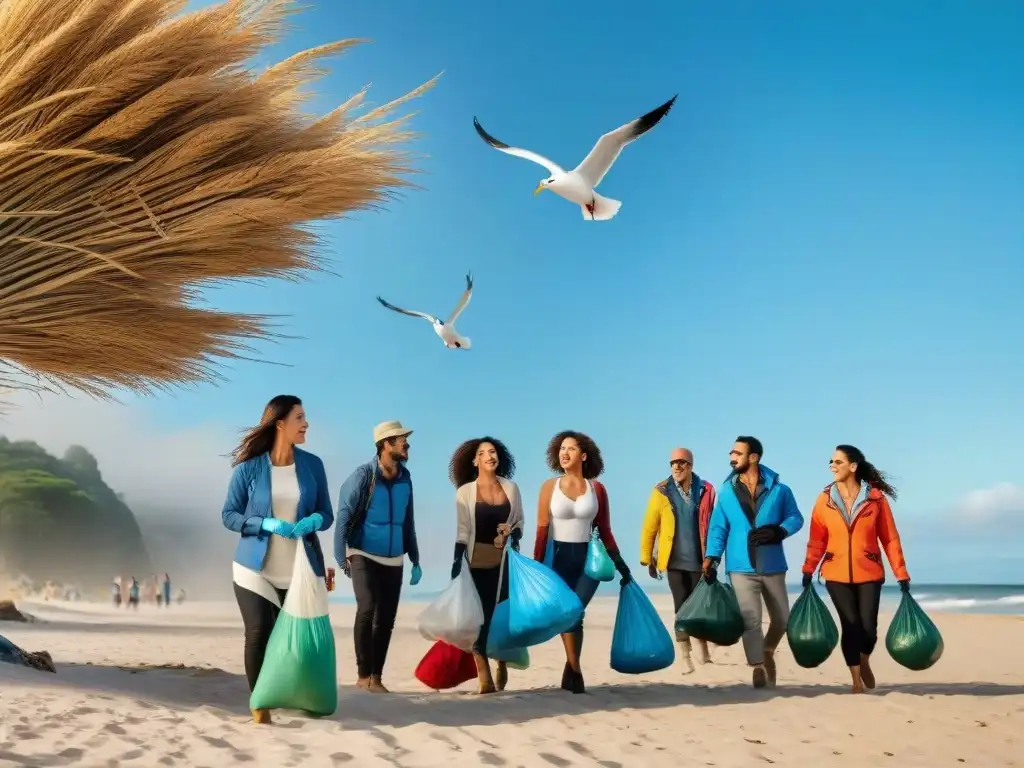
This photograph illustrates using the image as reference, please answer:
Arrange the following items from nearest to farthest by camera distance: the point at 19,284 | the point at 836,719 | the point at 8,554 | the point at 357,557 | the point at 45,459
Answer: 1. the point at 19,284
2. the point at 836,719
3. the point at 357,557
4. the point at 8,554
5. the point at 45,459

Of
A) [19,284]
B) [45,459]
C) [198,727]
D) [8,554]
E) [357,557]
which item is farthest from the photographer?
[45,459]

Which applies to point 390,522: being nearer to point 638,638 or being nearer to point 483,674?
point 483,674

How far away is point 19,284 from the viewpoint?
446 cm

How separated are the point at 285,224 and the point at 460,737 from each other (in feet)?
8.50

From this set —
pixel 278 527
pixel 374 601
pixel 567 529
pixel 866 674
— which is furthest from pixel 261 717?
pixel 866 674

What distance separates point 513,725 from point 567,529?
1272 mm

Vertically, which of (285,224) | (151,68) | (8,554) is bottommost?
(8,554)

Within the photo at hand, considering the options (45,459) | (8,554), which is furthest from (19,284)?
(45,459)

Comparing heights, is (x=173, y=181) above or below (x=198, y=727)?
Answer: above

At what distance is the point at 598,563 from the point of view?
5.34 m

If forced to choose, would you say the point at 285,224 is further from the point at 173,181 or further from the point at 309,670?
the point at 309,670

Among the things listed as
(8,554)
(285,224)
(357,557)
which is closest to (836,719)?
(357,557)

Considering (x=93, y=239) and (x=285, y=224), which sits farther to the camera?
(x=285, y=224)

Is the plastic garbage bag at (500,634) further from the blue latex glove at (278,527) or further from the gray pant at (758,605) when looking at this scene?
the gray pant at (758,605)
